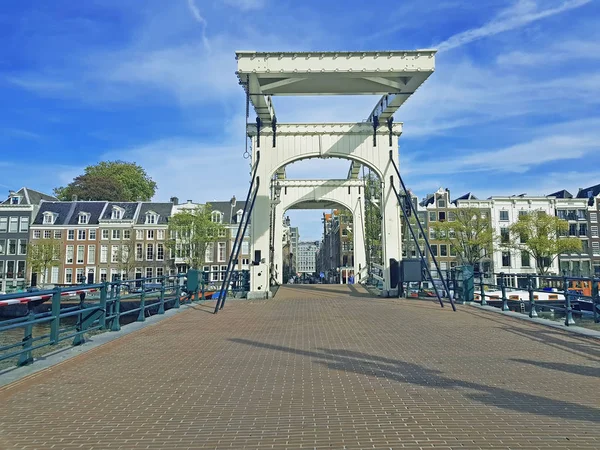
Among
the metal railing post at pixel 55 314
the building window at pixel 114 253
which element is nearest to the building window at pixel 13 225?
the building window at pixel 114 253

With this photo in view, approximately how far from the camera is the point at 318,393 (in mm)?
4617

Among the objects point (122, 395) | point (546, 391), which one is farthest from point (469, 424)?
point (122, 395)

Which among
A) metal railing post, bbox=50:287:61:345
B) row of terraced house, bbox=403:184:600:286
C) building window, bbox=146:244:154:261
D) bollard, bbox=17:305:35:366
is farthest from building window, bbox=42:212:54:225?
bollard, bbox=17:305:35:366

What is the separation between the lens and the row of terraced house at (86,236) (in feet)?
161

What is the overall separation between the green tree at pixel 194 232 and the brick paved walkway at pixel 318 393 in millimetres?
35904

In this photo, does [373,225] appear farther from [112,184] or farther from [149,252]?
[112,184]

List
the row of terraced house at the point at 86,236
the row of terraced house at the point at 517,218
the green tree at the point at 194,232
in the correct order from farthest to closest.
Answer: the row of terraced house at the point at 517,218, the row of terraced house at the point at 86,236, the green tree at the point at 194,232

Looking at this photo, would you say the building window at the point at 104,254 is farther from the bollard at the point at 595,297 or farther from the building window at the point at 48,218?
the bollard at the point at 595,297

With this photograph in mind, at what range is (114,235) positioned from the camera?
50.1 metres

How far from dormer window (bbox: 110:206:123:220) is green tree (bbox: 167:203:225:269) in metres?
8.98

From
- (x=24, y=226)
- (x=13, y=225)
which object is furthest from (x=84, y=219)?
(x=13, y=225)

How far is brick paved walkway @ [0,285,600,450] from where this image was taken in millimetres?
3543

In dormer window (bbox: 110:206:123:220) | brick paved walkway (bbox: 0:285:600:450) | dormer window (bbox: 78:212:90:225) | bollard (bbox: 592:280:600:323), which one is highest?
dormer window (bbox: 110:206:123:220)

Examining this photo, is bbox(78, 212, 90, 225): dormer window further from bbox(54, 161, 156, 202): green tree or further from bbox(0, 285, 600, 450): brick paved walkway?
bbox(0, 285, 600, 450): brick paved walkway
